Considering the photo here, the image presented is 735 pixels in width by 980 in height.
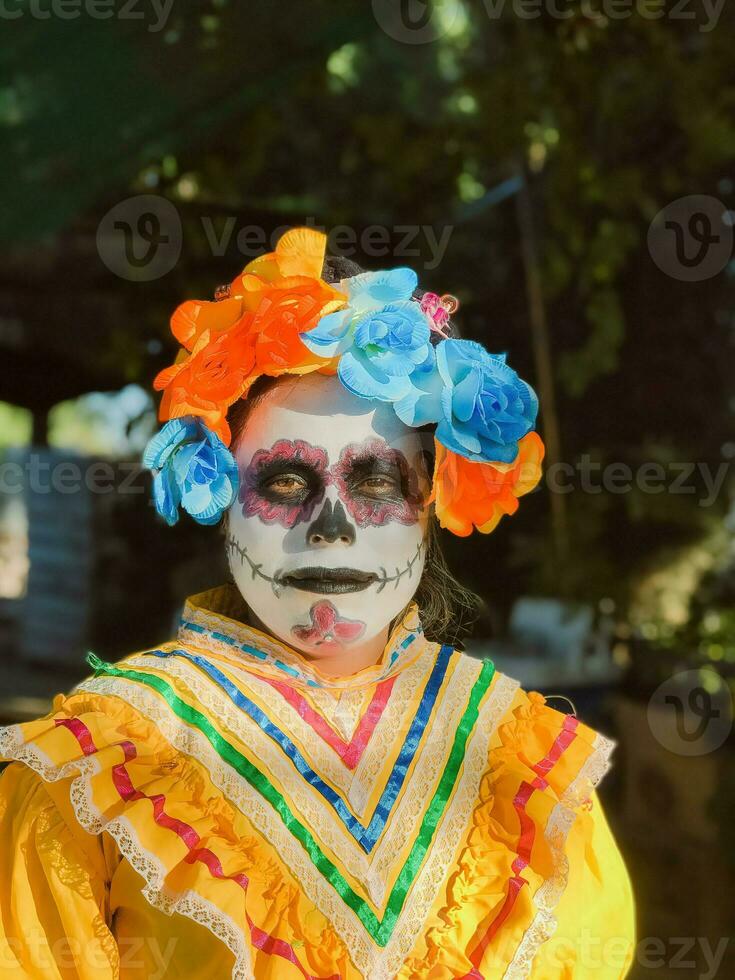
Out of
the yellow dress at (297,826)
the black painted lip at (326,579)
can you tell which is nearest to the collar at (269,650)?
the yellow dress at (297,826)

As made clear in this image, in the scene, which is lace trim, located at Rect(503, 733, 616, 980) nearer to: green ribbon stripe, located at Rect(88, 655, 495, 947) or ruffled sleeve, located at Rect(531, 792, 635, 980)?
ruffled sleeve, located at Rect(531, 792, 635, 980)

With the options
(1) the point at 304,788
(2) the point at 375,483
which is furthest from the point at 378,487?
(1) the point at 304,788

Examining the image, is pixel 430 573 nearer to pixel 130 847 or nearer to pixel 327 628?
pixel 327 628

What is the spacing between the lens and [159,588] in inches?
135

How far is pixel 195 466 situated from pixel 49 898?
0.53 metres

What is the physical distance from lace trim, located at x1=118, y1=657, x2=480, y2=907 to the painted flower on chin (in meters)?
0.43

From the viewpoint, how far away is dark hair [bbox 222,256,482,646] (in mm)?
1502

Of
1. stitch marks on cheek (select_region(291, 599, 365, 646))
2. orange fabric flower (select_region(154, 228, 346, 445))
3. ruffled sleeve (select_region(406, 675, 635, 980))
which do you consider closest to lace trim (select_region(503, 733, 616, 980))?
ruffled sleeve (select_region(406, 675, 635, 980))

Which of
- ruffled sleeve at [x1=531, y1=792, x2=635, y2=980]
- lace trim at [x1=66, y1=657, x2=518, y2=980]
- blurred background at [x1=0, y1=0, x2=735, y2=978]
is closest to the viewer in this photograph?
lace trim at [x1=66, y1=657, x2=518, y2=980]

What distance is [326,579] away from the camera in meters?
1.42

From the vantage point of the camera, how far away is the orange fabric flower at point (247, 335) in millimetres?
1434

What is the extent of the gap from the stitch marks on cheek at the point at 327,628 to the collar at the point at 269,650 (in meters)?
0.06

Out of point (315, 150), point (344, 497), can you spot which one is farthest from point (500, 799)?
point (315, 150)

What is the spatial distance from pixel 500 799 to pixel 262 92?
2.24 meters
